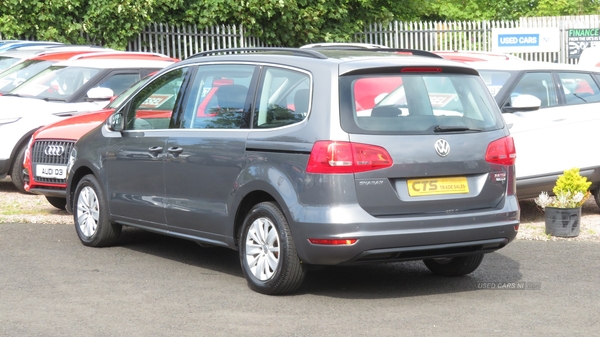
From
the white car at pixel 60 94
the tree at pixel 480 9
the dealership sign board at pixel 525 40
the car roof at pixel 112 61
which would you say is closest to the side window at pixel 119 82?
the white car at pixel 60 94

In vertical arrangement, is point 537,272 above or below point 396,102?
below

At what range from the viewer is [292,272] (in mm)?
6633

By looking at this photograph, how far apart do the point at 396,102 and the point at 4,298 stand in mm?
3053

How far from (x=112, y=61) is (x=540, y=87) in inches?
227

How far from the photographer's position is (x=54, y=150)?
10328 millimetres

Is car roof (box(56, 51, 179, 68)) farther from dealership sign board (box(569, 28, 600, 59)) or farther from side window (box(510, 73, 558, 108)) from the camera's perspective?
dealership sign board (box(569, 28, 600, 59))

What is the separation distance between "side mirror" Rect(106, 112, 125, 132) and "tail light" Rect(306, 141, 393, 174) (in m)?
2.60

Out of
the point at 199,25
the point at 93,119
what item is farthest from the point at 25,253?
the point at 199,25

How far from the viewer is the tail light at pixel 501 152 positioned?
6.84 meters

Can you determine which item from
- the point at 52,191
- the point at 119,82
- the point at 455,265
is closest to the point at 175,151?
the point at 455,265

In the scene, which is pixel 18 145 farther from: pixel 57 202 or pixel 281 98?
pixel 281 98

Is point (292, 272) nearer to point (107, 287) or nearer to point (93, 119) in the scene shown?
point (107, 287)

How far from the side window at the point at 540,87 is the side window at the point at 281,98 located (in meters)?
4.22

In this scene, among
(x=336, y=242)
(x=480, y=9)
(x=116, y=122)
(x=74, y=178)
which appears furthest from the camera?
(x=480, y=9)
